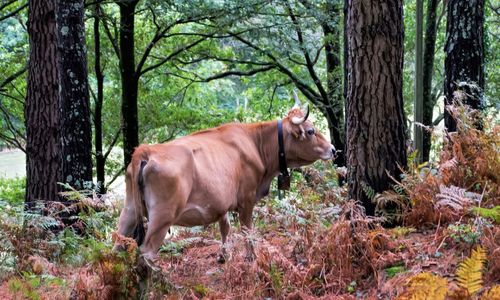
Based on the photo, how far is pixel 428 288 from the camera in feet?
12.7

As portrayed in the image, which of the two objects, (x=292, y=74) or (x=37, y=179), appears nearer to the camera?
(x=37, y=179)

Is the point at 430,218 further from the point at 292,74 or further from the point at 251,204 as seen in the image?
the point at 292,74

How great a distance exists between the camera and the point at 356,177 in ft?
21.3

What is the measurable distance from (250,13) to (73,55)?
23.9 ft

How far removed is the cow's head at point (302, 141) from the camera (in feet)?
27.5

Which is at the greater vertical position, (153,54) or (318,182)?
(153,54)

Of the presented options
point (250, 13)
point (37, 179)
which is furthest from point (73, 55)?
point (250, 13)

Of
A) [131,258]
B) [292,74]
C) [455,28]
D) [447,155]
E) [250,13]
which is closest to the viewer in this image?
[131,258]

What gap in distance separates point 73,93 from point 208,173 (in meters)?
2.95

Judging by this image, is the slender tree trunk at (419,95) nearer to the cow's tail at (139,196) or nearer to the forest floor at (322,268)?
the forest floor at (322,268)

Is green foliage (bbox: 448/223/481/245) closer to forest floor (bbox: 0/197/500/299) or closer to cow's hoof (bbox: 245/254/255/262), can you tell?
forest floor (bbox: 0/197/500/299)

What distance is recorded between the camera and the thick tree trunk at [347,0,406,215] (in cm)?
634

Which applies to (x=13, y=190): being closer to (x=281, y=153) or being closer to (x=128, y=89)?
(x=128, y=89)

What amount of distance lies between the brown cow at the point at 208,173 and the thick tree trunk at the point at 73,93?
2148 millimetres
